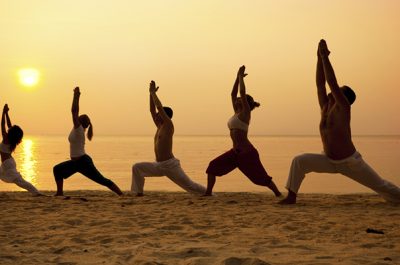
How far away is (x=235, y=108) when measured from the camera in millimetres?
9617

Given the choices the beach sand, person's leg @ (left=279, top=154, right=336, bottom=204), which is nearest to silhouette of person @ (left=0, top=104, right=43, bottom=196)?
the beach sand

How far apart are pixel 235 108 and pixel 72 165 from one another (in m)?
3.19

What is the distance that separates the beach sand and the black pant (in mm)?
1397

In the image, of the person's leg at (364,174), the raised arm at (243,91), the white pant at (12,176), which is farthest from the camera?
the white pant at (12,176)

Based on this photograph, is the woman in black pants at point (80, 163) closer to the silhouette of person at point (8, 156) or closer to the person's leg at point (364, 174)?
the silhouette of person at point (8, 156)

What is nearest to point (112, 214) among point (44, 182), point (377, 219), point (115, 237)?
point (115, 237)

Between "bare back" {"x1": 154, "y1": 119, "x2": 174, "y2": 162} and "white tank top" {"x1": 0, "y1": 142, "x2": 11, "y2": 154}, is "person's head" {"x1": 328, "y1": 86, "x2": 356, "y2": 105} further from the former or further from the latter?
"white tank top" {"x1": 0, "y1": 142, "x2": 11, "y2": 154}

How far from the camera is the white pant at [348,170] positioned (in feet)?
25.2

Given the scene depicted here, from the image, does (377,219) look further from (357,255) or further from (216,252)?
(216,252)

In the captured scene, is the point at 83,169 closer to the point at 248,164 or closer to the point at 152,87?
the point at 152,87

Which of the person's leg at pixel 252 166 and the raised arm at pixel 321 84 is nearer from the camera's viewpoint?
the raised arm at pixel 321 84

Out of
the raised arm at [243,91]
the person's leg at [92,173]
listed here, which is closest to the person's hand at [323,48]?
the raised arm at [243,91]

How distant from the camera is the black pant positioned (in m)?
10.0

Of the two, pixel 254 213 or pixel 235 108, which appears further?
pixel 235 108
